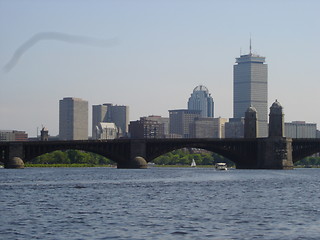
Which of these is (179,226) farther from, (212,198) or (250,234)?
(212,198)

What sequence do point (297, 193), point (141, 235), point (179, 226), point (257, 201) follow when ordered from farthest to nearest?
point (297, 193)
point (257, 201)
point (179, 226)
point (141, 235)

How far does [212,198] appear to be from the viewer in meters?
92.4

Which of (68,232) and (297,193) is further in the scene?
(297,193)

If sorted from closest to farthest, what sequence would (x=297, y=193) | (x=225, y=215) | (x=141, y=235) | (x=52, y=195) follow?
1. (x=141, y=235)
2. (x=225, y=215)
3. (x=52, y=195)
4. (x=297, y=193)

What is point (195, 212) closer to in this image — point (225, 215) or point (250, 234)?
point (225, 215)

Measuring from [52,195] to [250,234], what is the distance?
1747 inches

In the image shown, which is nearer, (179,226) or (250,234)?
(250,234)

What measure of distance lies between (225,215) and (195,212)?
379 cm

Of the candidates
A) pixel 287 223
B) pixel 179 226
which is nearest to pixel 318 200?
pixel 287 223

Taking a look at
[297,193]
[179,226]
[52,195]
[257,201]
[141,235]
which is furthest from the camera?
[297,193]

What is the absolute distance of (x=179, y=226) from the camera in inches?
2456

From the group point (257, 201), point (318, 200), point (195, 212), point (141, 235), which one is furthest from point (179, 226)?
point (318, 200)

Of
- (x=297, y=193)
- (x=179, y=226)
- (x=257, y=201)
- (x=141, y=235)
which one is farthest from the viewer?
(x=297, y=193)

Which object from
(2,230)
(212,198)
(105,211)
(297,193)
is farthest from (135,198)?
(2,230)
